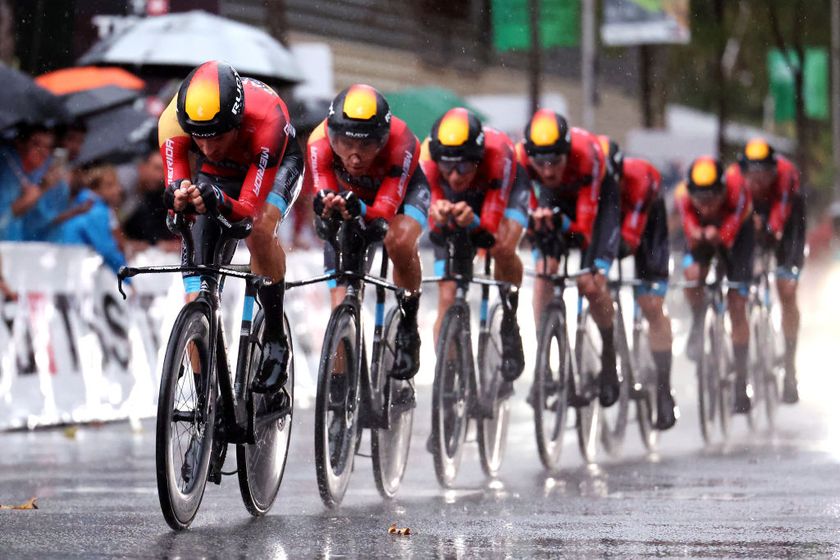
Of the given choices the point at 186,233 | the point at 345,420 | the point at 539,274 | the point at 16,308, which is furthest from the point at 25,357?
the point at 186,233

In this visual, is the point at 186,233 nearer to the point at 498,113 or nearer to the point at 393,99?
the point at 393,99

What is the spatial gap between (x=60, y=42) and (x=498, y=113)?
10300mm

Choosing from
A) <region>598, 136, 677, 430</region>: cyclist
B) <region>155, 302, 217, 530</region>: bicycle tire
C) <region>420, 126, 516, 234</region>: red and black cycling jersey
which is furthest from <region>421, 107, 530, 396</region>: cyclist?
<region>155, 302, 217, 530</region>: bicycle tire

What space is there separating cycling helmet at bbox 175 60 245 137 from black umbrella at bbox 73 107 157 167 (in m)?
9.14

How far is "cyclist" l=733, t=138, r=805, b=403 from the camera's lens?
15.8m

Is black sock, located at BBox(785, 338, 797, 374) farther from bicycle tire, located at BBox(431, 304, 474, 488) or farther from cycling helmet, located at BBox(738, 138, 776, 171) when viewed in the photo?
bicycle tire, located at BBox(431, 304, 474, 488)

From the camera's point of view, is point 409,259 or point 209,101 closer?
point 209,101

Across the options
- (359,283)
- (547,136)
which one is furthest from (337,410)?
(547,136)

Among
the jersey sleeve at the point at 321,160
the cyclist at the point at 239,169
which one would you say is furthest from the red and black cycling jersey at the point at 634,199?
the cyclist at the point at 239,169

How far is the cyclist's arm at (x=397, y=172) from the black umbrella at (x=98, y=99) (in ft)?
22.4

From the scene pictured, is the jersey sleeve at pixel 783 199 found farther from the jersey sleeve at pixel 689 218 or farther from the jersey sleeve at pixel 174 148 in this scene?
the jersey sleeve at pixel 174 148

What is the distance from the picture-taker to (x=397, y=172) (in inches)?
382

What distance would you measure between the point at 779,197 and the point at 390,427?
23.1 ft

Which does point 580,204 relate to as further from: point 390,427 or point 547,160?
point 390,427
